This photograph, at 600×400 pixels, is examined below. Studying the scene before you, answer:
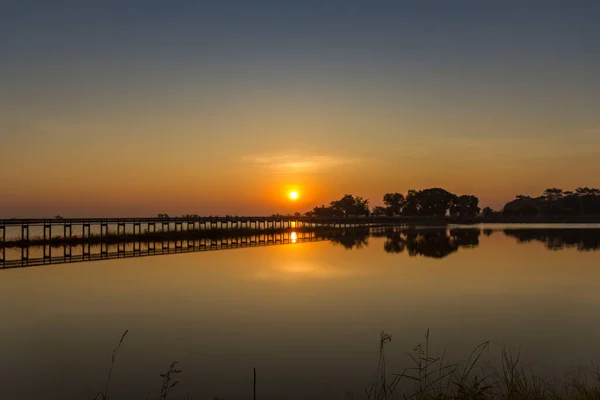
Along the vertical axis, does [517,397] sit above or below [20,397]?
above

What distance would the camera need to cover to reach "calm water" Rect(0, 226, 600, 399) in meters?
11.5

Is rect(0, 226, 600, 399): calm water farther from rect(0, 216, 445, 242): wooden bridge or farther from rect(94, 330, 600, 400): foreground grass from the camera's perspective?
rect(0, 216, 445, 242): wooden bridge

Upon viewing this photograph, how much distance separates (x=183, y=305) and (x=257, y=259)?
2048 cm

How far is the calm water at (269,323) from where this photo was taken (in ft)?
37.6

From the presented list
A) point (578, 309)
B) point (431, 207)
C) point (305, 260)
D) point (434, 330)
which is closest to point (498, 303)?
point (578, 309)

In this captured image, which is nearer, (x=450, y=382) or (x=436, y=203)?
(x=450, y=382)

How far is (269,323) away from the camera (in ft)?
54.3

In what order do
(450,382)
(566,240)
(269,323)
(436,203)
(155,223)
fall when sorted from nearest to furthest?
(450,382), (269,323), (566,240), (155,223), (436,203)

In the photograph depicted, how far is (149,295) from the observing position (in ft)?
74.1

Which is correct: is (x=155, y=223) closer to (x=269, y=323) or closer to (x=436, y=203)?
(x=269, y=323)

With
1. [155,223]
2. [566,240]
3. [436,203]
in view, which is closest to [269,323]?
[566,240]

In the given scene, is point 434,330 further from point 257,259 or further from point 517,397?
point 257,259

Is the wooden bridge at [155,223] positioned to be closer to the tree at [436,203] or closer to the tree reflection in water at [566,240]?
the tree at [436,203]

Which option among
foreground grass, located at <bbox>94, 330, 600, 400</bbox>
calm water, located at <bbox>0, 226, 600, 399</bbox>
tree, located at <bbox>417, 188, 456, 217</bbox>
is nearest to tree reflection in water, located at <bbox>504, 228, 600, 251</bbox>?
calm water, located at <bbox>0, 226, 600, 399</bbox>
